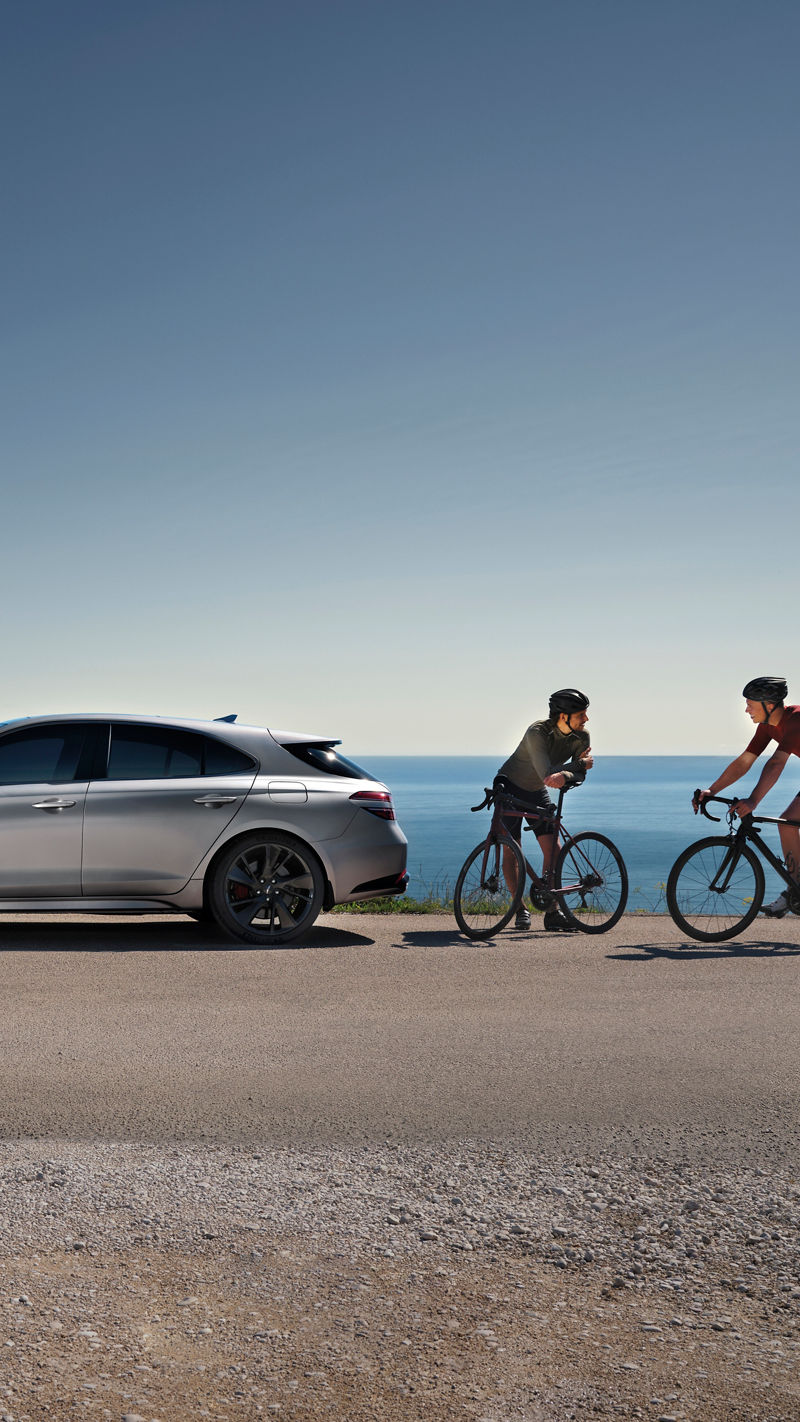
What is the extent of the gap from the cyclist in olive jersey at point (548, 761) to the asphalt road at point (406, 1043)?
4.71 feet

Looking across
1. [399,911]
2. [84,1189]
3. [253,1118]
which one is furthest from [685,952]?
[84,1189]

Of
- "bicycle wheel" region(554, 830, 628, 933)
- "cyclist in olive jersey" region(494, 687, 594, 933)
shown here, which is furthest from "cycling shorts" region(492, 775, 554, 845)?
"bicycle wheel" region(554, 830, 628, 933)

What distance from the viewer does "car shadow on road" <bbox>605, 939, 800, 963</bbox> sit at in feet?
29.3

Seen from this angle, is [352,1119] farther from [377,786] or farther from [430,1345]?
[377,786]

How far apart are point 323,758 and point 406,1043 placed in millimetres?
4071

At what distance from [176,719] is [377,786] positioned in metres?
1.78

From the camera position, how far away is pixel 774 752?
1036cm

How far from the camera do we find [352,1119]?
189 inches

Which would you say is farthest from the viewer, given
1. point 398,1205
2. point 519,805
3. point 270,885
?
point 519,805

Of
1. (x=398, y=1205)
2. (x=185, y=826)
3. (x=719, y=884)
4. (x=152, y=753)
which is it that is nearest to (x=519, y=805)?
(x=719, y=884)

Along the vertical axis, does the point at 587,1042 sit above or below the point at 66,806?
below

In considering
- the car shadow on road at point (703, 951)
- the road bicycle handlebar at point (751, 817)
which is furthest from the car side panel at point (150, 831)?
the road bicycle handlebar at point (751, 817)

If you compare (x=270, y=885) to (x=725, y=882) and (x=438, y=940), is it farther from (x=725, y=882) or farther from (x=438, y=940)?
(x=725, y=882)

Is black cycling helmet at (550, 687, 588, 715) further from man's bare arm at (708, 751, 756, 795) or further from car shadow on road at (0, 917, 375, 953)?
car shadow on road at (0, 917, 375, 953)
